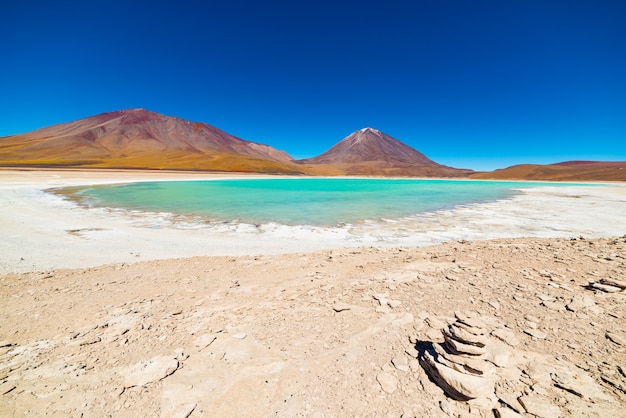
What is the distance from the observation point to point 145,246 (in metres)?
7.90

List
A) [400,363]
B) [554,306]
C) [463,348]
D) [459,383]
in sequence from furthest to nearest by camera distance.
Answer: [554,306]
[400,363]
[463,348]
[459,383]

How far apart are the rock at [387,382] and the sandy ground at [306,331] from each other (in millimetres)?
14

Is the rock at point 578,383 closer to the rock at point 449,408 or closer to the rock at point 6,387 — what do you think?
the rock at point 449,408

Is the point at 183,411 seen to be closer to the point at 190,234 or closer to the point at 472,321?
the point at 472,321

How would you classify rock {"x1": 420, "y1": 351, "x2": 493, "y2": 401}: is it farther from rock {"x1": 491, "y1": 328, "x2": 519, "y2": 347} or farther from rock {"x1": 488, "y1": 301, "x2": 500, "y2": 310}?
rock {"x1": 488, "y1": 301, "x2": 500, "y2": 310}

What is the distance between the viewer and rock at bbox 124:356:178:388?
8.74ft

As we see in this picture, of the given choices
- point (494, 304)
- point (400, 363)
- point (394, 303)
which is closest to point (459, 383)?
point (400, 363)

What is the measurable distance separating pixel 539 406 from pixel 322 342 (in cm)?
204

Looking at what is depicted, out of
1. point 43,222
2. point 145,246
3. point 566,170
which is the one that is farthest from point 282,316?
point 566,170

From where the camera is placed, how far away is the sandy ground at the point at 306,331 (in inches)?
95.0

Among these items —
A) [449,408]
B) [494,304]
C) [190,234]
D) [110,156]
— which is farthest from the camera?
[110,156]

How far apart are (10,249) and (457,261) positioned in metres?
11.1

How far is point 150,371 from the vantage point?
9.16 feet

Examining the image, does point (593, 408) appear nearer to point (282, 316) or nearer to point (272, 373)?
point (272, 373)
